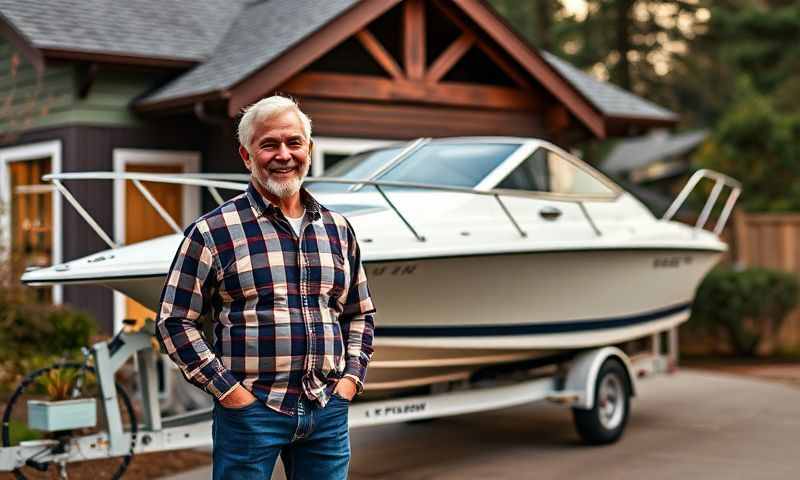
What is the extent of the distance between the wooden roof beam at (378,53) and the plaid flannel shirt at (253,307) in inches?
302

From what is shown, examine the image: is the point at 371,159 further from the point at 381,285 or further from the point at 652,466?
the point at 652,466

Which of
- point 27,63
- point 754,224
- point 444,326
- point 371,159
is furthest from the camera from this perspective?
point 754,224

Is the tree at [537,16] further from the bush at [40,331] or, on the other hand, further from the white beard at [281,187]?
the white beard at [281,187]

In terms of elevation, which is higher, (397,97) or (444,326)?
(397,97)

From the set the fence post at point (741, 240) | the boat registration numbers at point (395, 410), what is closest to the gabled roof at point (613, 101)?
the fence post at point (741, 240)

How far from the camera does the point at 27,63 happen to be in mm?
11930

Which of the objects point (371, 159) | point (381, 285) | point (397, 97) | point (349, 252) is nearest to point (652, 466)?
point (381, 285)

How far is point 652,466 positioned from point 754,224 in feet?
26.8

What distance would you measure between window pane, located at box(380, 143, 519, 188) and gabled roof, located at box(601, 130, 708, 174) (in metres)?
27.6

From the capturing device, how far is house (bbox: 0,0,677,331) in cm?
1073

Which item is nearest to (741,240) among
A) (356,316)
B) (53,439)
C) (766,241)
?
(766,241)

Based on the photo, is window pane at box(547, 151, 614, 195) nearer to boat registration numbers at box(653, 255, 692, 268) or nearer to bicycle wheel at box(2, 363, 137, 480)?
boat registration numbers at box(653, 255, 692, 268)

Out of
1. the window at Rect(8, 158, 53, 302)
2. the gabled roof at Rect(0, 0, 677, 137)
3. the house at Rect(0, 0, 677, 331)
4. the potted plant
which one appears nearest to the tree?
the house at Rect(0, 0, 677, 331)

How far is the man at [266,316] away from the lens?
12.0 ft
